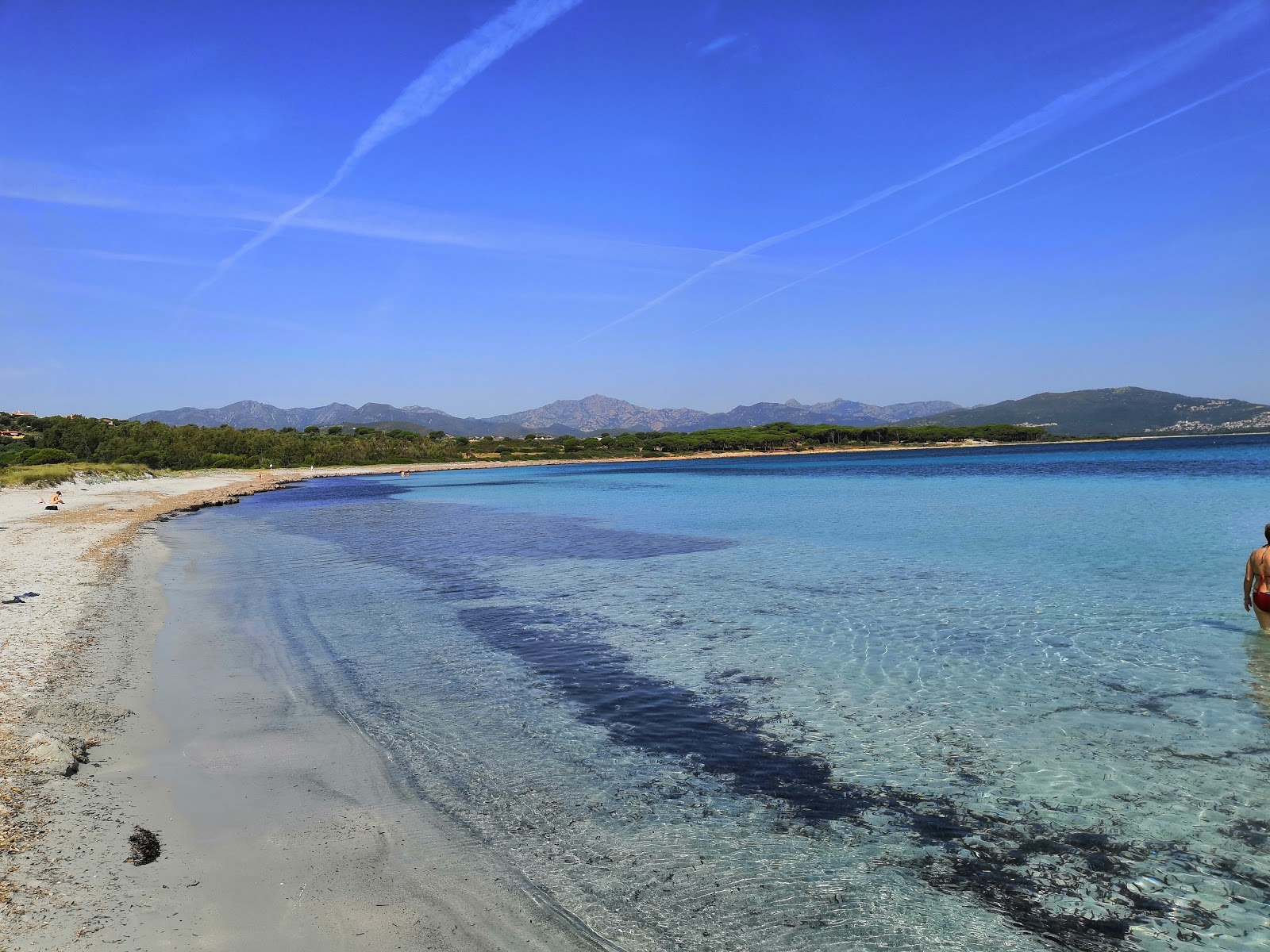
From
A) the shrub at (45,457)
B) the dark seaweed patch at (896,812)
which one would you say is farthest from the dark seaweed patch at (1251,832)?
the shrub at (45,457)

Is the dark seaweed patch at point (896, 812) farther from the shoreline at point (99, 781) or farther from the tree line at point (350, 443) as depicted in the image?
the tree line at point (350, 443)

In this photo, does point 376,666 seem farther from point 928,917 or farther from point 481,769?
point 928,917

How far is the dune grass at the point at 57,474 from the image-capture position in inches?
1666

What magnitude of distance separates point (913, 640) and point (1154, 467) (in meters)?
59.8

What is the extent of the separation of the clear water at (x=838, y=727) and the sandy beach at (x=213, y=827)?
1.58 feet

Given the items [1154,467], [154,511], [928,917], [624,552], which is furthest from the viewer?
[1154,467]

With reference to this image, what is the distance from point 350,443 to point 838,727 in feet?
387

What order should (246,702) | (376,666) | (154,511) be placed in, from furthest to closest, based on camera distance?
(154,511), (376,666), (246,702)

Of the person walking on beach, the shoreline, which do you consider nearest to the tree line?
the shoreline

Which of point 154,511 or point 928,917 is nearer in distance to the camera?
point 928,917

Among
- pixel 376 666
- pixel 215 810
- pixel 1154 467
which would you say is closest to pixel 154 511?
pixel 376 666

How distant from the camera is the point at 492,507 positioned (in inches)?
1524

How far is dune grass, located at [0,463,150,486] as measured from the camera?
139 ft

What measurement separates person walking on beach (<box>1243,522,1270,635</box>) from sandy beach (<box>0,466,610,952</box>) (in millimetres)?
10499
